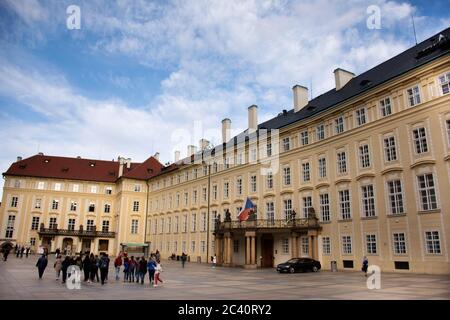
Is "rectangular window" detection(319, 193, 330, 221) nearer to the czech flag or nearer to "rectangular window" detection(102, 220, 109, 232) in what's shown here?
the czech flag

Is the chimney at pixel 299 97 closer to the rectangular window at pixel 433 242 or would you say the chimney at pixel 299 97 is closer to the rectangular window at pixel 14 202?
the rectangular window at pixel 433 242

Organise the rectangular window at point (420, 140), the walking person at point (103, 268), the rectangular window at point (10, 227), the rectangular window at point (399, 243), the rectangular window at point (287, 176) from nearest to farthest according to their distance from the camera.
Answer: the walking person at point (103, 268), the rectangular window at point (420, 140), the rectangular window at point (399, 243), the rectangular window at point (287, 176), the rectangular window at point (10, 227)

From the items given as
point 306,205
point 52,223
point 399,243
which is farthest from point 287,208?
point 52,223

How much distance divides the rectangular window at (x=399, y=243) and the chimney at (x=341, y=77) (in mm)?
18467

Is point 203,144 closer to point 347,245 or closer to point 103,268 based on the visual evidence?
point 347,245

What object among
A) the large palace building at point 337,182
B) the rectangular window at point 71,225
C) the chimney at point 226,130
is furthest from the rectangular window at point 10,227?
the chimney at point 226,130

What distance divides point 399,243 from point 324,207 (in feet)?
27.7

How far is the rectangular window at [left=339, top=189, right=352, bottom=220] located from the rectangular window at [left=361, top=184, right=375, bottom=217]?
5.37ft

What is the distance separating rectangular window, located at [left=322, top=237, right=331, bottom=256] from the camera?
35.2m

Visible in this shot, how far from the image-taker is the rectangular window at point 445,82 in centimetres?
2755

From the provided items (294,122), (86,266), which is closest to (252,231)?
(294,122)

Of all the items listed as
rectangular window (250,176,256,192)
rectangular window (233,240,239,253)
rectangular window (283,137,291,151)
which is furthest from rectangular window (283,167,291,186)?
rectangular window (233,240,239,253)

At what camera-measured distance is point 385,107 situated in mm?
32062

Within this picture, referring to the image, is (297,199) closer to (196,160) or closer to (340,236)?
(340,236)
